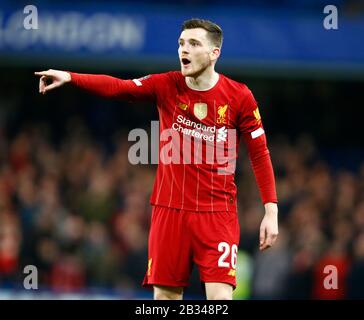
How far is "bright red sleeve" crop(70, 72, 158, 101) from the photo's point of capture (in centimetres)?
696

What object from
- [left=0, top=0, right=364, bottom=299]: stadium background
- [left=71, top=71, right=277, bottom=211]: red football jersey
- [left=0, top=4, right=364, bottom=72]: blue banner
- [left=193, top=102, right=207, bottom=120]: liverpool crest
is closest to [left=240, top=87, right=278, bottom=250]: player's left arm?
[left=71, top=71, right=277, bottom=211]: red football jersey

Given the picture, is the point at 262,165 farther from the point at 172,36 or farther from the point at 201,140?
the point at 172,36

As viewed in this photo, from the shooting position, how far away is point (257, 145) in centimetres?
724

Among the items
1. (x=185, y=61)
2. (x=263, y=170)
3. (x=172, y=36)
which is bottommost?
(x=263, y=170)

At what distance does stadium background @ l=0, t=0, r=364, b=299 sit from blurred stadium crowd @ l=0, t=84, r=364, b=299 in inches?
0.8

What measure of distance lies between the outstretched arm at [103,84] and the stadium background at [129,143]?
17.7ft

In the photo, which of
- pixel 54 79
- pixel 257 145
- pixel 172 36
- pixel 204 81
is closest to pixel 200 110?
pixel 204 81

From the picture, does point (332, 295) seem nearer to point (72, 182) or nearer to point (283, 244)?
point (283, 244)

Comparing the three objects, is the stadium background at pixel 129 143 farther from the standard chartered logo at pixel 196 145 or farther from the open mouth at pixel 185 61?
the open mouth at pixel 185 61

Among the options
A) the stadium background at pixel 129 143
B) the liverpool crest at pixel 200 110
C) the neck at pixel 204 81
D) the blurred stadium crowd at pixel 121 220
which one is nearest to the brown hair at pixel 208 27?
the neck at pixel 204 81

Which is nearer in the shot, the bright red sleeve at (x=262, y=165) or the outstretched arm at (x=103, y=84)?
the outstretched arm at (x=103, y=84)

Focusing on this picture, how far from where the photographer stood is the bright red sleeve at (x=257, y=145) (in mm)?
7223

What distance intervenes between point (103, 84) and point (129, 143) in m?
9.00
